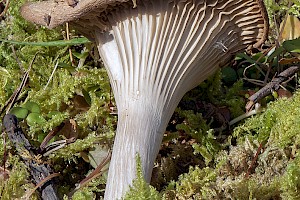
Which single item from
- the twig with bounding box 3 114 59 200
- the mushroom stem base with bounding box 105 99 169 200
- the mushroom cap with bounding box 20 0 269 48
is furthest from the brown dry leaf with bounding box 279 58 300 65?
the twig with bounding box 3 114 59 200

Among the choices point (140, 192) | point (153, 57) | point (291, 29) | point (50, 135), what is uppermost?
point (291, 29)

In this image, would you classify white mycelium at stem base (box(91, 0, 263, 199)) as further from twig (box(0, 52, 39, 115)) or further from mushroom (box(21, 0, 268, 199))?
twig (box(0, 52, 39, 115))

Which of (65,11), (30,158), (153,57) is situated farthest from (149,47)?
(30,158)

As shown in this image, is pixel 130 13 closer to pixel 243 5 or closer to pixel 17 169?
pixel 243 5

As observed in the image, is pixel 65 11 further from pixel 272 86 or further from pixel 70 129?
pixel 272 86

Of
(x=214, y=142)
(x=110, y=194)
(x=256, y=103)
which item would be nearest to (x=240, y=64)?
(x=256, y=103)
